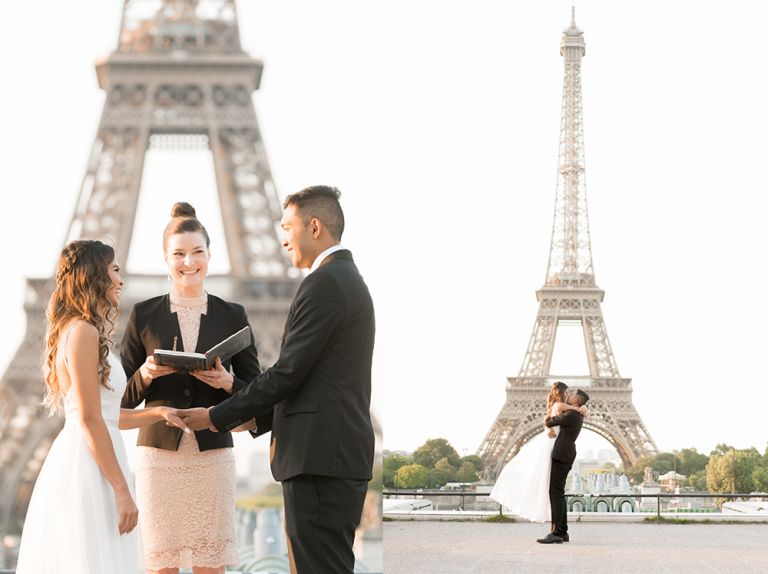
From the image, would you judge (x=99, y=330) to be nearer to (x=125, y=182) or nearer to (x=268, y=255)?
(x=268, y=255)

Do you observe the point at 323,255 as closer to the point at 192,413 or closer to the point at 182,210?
the point at 192,413

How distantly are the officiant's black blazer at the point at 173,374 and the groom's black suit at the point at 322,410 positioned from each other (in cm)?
47

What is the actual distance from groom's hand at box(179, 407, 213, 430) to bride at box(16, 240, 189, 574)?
0.02 m

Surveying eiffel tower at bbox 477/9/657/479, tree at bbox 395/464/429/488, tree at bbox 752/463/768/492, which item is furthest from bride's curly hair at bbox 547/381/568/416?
eiffel tower at bbox 477/9/657/479

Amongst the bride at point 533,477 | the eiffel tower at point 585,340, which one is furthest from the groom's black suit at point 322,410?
the eiffel tower at point 585,340

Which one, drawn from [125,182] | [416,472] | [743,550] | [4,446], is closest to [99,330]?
[743,550]

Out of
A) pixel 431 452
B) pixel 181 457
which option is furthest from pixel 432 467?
pixel 181 457

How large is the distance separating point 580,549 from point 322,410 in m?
4.15

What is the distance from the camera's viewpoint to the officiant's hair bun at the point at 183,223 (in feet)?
9.97

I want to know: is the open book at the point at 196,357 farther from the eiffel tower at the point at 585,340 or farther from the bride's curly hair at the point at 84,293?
the eiffel tower at the point at 585,340

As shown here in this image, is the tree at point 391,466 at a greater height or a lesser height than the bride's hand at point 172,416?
greater

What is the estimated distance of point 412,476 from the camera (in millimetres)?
13656

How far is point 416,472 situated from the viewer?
1375cm

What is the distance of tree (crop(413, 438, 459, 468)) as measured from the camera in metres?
14.4
